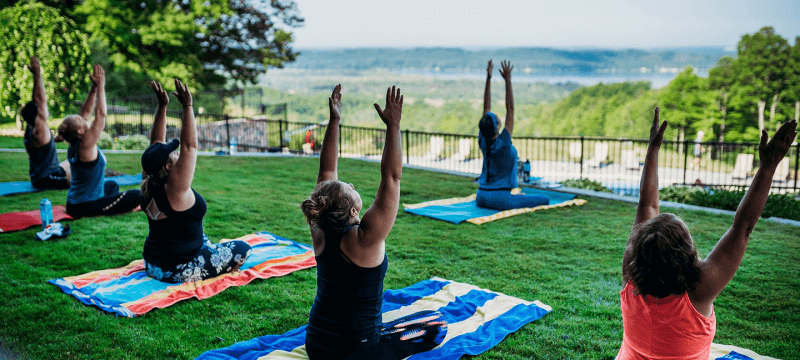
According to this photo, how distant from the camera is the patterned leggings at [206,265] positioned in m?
4.37

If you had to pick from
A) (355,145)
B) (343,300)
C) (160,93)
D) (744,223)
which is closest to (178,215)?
(160,93)

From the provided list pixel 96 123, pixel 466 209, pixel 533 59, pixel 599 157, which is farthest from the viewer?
pixel 533 59

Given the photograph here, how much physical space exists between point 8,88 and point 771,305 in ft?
40.1

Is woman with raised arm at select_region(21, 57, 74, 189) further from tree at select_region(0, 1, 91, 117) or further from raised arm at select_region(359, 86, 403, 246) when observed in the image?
raised arm at select_region(359, 86, 403, 246)

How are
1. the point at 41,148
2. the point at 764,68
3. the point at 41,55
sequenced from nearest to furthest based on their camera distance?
the point at 41,148 → the point at 41,55 → the point at 764,68

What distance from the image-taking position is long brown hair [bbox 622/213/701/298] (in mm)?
2021

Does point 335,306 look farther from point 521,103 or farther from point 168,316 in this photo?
point 521,103

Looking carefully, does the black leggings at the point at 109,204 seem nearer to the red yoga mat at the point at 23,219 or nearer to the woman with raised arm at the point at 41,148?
the red yoga mat at the point at 23,219

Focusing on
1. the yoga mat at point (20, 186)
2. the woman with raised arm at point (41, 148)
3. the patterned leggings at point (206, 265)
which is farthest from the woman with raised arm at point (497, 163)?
the woman with raised arm at point (41, 148)

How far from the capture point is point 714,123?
53.2 m

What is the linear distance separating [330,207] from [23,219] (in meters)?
5.51

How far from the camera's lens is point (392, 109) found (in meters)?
2.45

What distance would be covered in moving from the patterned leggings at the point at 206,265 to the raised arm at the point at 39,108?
3.71 meters

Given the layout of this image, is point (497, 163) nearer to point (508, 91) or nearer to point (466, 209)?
point (466, 209)
